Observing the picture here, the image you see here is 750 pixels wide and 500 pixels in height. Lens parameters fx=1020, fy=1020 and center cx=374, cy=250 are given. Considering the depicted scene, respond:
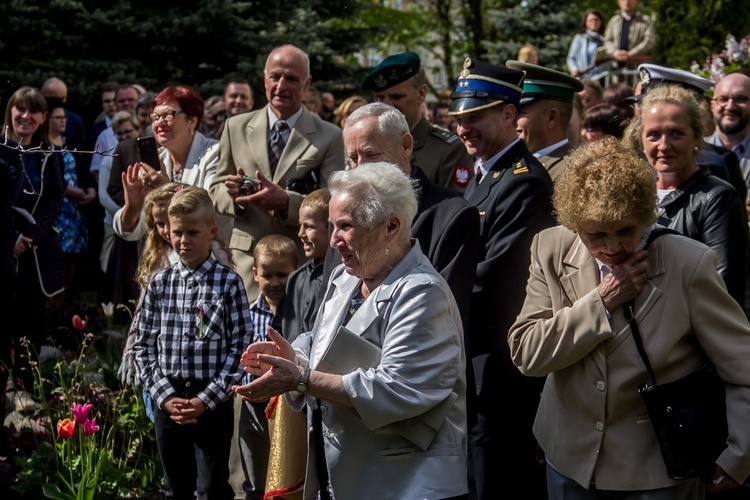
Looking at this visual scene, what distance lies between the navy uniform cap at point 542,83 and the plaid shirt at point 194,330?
6.96 ft

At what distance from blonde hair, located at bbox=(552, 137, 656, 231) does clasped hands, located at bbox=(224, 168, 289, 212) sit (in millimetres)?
2546

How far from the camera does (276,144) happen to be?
648 cm

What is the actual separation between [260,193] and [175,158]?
133 centimetres

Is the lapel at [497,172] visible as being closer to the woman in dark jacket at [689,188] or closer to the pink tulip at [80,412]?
the woman in dark jacket at [689,188]

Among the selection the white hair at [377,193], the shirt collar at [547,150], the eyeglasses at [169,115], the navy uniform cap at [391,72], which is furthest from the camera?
the eyeglasses at [169,115]

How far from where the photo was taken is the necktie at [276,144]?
254 inches

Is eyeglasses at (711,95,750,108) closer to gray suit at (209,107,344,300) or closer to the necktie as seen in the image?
gray suit at (209,107,344,300)

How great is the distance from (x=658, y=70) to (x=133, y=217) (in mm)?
3598

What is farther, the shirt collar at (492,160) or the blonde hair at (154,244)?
the blonde hair at (154,244)

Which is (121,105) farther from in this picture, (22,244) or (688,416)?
(688,416)

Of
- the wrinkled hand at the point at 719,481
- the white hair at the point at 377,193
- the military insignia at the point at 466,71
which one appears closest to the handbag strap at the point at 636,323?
the wrinkled hand at the point at 719,481

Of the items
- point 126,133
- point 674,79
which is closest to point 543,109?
point 674,79

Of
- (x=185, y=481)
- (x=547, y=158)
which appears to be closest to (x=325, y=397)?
(x=185, y=481)

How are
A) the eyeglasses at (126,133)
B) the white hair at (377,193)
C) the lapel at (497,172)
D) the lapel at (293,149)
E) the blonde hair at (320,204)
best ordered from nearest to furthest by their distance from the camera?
1. the white hair at (377,193)
2. the lapel at (497,172)
3. the blonde hair at (320,204)
4. the lapel at (293,149)
5. the eyeglasses at (126,133)
